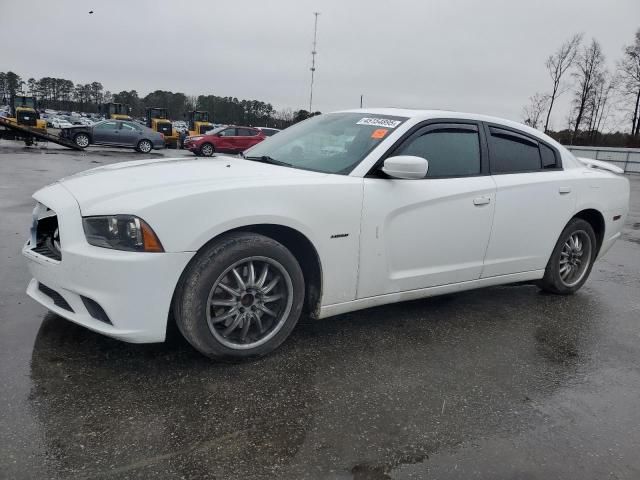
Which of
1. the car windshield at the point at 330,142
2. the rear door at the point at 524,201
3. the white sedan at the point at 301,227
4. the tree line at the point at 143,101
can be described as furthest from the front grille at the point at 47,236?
the tree line at the point at 143,101

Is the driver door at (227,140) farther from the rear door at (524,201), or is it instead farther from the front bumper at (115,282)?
the front bumper at (115,282)

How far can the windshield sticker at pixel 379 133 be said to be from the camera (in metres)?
3.55

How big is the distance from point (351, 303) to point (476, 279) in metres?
1.18

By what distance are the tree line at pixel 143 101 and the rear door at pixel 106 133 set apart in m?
34.3

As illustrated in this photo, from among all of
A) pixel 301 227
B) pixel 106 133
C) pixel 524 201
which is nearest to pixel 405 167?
pixel 301 227

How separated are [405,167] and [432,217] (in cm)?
50

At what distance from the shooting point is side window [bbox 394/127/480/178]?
3631 millimetres

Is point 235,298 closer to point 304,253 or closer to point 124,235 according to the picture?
point 304,253

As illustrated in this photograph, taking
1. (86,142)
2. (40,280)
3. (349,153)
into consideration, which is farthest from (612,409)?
(86,142)

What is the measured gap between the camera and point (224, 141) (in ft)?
83.6

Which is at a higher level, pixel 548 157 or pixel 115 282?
pixel 548 157

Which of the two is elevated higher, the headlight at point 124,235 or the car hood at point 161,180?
the car hood at point 161,180

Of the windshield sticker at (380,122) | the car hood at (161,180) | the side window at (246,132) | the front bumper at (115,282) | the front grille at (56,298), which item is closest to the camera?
the front bumper at (115,282)

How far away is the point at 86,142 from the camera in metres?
24.6
